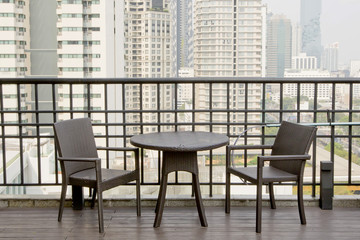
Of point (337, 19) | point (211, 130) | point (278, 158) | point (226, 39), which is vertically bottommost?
point (278, 158)

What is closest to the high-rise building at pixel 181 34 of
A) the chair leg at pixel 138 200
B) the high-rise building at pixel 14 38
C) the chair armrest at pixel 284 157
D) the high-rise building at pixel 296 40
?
the high-rise building at pixel 296 40

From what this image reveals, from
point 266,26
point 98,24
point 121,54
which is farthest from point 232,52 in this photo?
point 98,24

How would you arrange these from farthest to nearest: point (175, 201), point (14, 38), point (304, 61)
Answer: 1. point (14, 38)
2. point (304, 61)
3. point (175, 201)

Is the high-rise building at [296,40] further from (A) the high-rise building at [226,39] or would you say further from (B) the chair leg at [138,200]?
(B) the chair leg at [138,200]

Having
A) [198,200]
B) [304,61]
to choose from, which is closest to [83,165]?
[198,200]

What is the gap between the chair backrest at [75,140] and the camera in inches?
126

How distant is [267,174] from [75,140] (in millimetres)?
1513

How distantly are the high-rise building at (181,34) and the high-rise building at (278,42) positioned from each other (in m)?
3.54

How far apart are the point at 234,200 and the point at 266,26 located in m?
21.0

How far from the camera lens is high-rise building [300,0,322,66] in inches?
795

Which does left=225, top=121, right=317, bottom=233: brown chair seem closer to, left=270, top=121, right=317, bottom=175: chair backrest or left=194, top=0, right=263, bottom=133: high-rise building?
left=270, top=121, right=317, bottom=175: chair backrest

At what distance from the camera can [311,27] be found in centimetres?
2233

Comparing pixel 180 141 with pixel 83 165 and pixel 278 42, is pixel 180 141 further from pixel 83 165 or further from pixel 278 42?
pixel 278 42

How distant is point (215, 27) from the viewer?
21.4 m
